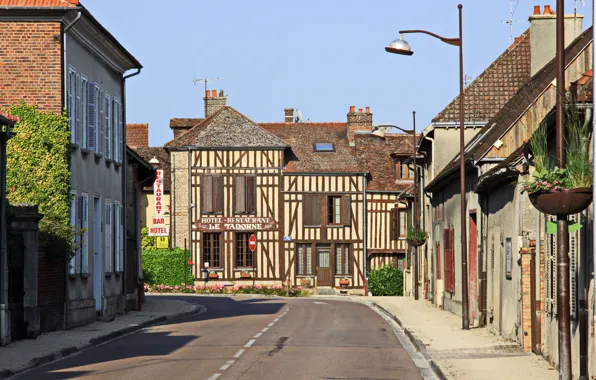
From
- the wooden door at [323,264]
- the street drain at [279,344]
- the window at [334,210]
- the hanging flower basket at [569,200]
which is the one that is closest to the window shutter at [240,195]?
the window at [334,210]

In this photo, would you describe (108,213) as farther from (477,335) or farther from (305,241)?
(305,241)

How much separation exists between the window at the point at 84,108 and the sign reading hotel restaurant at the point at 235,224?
26955 mm

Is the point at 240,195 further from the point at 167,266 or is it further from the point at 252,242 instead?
the point at 167,266

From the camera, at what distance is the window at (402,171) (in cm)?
5381

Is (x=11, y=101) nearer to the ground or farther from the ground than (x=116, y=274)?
farther from the ground

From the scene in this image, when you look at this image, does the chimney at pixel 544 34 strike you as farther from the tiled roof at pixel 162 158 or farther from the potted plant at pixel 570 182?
the tiled roof at pixel 162 158

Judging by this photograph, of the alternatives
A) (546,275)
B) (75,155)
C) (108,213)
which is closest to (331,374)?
(546,275)

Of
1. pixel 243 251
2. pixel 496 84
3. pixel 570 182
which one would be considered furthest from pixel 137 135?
pixel 570 182

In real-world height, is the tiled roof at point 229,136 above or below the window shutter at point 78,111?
above

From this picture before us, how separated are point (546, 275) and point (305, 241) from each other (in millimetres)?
36633

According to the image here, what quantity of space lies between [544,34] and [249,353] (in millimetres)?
13773

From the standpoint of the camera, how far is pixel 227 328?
24.4 metres

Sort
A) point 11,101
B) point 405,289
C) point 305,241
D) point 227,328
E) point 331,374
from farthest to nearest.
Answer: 1. point 305,241
2. point 405,289
3. point 227,328
4. point 11,101
5. point 331,374

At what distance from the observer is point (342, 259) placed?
172ft
